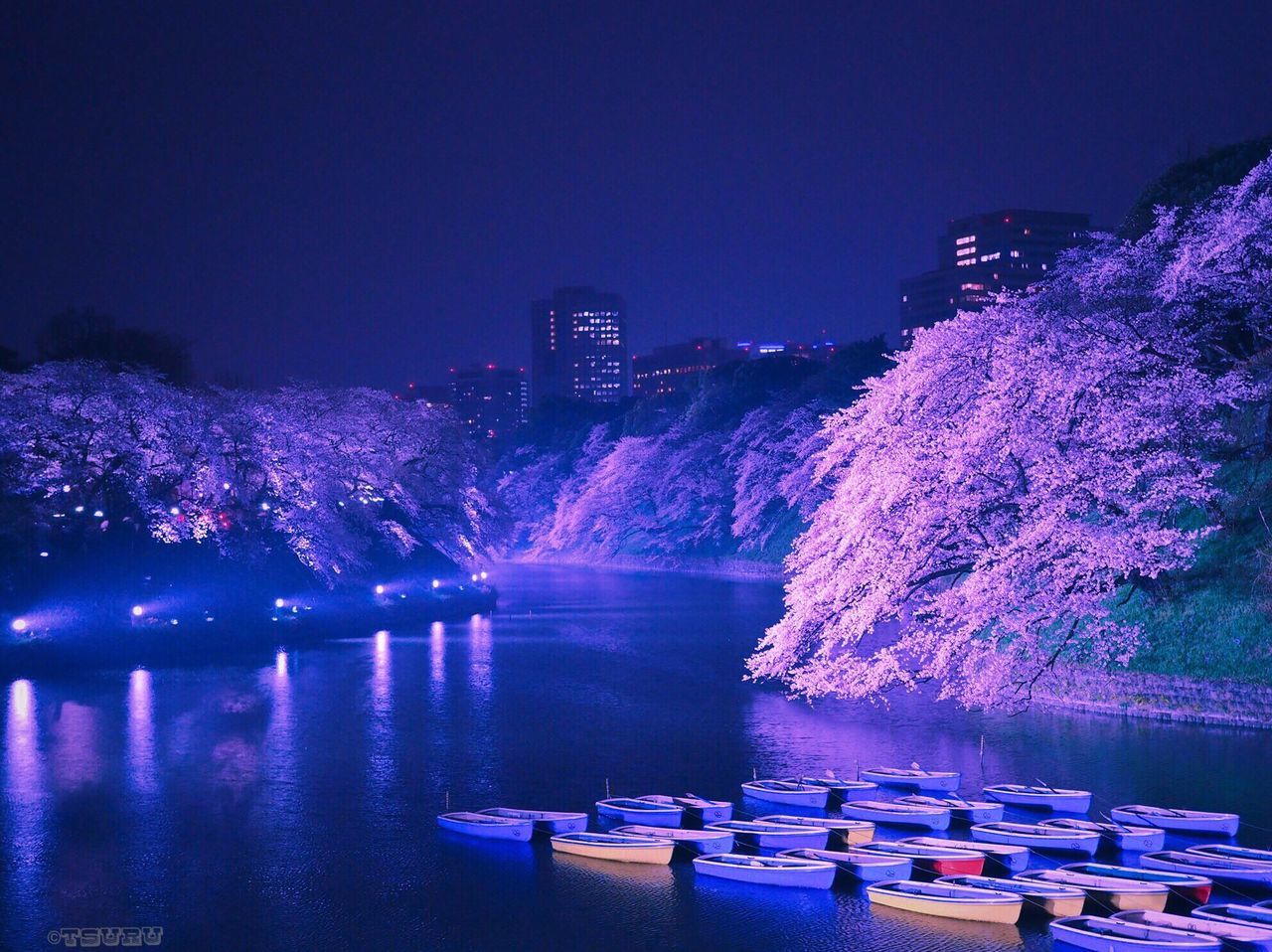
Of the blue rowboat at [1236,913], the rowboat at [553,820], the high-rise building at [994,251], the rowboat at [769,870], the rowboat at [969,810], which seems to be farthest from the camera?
the high-rise building at [994,251]

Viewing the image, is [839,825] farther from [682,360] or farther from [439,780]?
[682,360]

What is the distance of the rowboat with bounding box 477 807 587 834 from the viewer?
635 inches

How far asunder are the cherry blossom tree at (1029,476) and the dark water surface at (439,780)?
82.8 inches

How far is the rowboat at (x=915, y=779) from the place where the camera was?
17.9 meters

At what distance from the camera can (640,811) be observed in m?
16.2

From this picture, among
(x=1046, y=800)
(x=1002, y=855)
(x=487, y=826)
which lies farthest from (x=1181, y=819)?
(x=487, y=826)

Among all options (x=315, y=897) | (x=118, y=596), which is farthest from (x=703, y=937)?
(x=118, y=596)

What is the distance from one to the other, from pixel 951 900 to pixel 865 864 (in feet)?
4.39

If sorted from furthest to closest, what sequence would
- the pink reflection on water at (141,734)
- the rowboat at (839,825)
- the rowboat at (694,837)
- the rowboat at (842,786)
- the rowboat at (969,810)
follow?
the pink reflection on water at (141,734) < the rowboat at (842,786) < the rowboat at (969,810) < the rowboat at (839,825) < the rowboat at (694,837)

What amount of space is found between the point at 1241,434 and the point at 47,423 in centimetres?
3106

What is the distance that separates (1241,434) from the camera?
902 inches

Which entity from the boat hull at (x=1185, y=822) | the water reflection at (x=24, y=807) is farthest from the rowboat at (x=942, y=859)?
the water reflection at (x=24, y=807)

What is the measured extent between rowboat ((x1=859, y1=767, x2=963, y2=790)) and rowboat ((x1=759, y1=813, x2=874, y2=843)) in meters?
2.00

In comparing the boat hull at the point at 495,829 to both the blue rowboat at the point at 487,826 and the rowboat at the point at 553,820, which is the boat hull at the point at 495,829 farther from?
the rowboat at the point at 553,820
